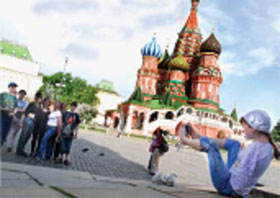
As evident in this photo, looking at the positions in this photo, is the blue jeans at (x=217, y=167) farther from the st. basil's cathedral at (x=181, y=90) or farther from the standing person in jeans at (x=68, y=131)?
the st. basil's cathedral at (x=181, y=90)

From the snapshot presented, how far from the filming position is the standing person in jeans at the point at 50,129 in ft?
22.5

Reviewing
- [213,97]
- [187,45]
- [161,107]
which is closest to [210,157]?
[161,107]

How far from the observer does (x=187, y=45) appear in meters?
48.7

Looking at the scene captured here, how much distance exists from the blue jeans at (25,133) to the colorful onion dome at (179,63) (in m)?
39.3

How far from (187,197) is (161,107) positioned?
36.8 m

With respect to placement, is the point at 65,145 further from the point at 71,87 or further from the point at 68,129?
the point at 71,87

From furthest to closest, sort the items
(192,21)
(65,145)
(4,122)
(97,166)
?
1. (192,21)
2. (97,166)
3. (65,145)
4. (4,122)

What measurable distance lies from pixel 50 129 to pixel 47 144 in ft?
1.23

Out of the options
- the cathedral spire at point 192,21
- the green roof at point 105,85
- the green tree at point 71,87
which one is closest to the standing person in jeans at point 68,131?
the cathedral spire at point 192,21

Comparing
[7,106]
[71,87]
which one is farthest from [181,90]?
[7,106]

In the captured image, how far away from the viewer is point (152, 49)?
46.8 m

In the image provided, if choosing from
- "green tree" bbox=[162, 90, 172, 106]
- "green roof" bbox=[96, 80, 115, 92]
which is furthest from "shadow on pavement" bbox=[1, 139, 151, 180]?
"green roof" bbox=[96, 80, 115, 92]

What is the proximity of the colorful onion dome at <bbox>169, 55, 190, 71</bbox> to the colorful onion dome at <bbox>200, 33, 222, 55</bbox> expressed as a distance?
120 inches

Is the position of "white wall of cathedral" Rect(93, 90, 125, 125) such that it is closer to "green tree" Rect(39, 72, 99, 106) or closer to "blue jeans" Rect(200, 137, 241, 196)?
"green tree" Rect(39, 72, 99, 106)
